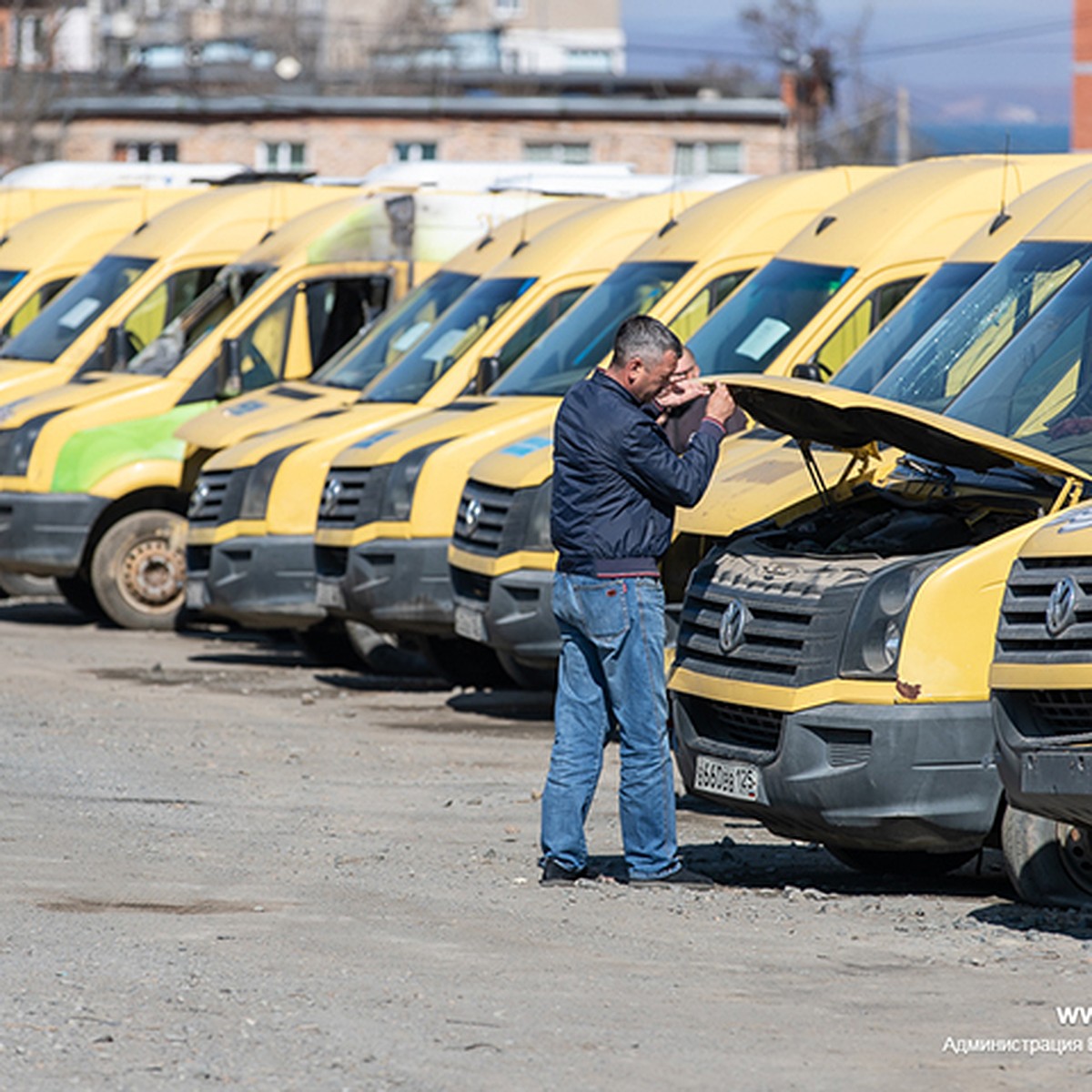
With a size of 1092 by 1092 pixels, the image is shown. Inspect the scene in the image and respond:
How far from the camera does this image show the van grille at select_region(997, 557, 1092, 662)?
7379 millimetres

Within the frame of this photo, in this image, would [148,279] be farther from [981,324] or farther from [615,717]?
[615,717]

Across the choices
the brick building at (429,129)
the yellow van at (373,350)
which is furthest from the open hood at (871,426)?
the brick building at (429,129)

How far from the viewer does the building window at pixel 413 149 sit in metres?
50.1

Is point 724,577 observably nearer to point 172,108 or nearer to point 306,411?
point 306,411

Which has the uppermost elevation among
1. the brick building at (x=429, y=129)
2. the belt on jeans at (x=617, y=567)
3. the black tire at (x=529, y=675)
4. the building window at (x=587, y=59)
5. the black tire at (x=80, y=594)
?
the building window at (x=587, y=59)

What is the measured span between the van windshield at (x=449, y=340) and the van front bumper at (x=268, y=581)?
117cm

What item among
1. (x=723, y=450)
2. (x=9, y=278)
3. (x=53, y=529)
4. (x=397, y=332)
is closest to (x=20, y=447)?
(x=53, y=529)

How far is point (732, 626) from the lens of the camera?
8.65 m

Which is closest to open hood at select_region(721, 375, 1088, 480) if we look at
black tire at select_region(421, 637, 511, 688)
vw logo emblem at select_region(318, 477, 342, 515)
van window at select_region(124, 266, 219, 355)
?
vw logo emblem at select_region(318, 477, 342, 515)

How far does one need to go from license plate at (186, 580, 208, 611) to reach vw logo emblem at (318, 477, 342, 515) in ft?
Answer: 4.11

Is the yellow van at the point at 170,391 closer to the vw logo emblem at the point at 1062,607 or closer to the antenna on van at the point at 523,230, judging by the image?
the antenna on van at the point at 523,230

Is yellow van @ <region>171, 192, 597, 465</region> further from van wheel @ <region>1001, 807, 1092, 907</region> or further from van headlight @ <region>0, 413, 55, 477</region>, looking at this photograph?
van wheel @ <region>1001, 807, 1092, 907</region>

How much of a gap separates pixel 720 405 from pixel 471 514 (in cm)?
479

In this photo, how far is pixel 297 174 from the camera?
69.9 feet
